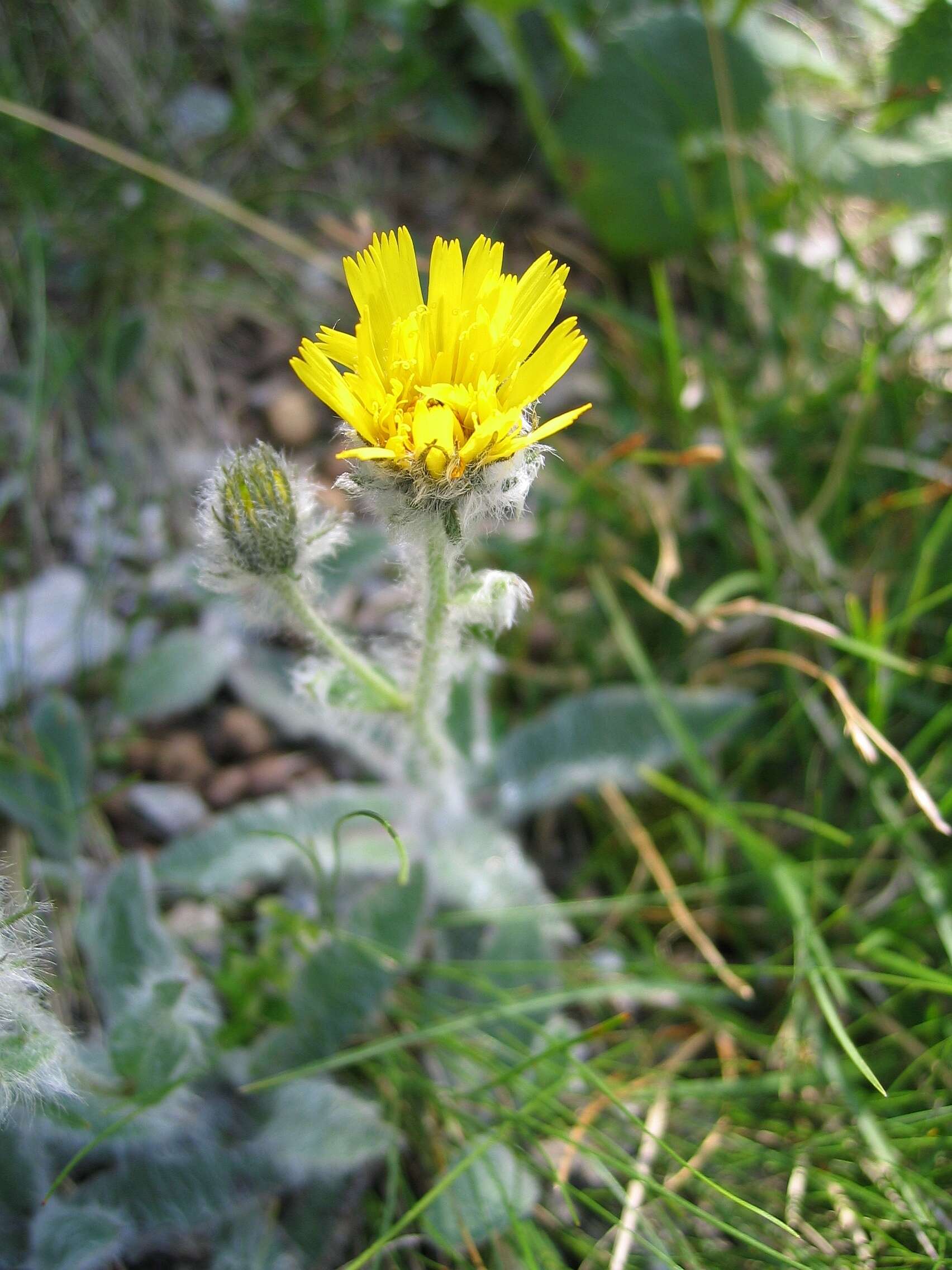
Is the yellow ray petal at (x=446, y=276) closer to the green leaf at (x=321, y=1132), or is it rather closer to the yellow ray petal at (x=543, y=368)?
the yellow ray petal at (x=543, y=368)

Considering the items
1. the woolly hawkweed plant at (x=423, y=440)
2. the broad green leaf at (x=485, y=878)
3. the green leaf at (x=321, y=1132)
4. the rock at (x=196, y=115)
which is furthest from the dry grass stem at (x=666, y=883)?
the rock at (x=196, y=115)

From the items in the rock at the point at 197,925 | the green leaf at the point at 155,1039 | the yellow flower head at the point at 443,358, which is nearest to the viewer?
the yellow flower head at the point at 443,358

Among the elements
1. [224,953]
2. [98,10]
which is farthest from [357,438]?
[98,10]

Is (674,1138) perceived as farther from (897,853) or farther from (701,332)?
(701,332)

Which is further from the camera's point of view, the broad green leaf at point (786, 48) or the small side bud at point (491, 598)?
the broad green leaf at point (786, 48)

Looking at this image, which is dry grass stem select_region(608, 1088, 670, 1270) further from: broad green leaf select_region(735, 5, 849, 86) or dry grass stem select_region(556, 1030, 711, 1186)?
broad green leaf select_region(735, 5, 849, 86)

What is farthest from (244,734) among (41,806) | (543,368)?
(543,368)
